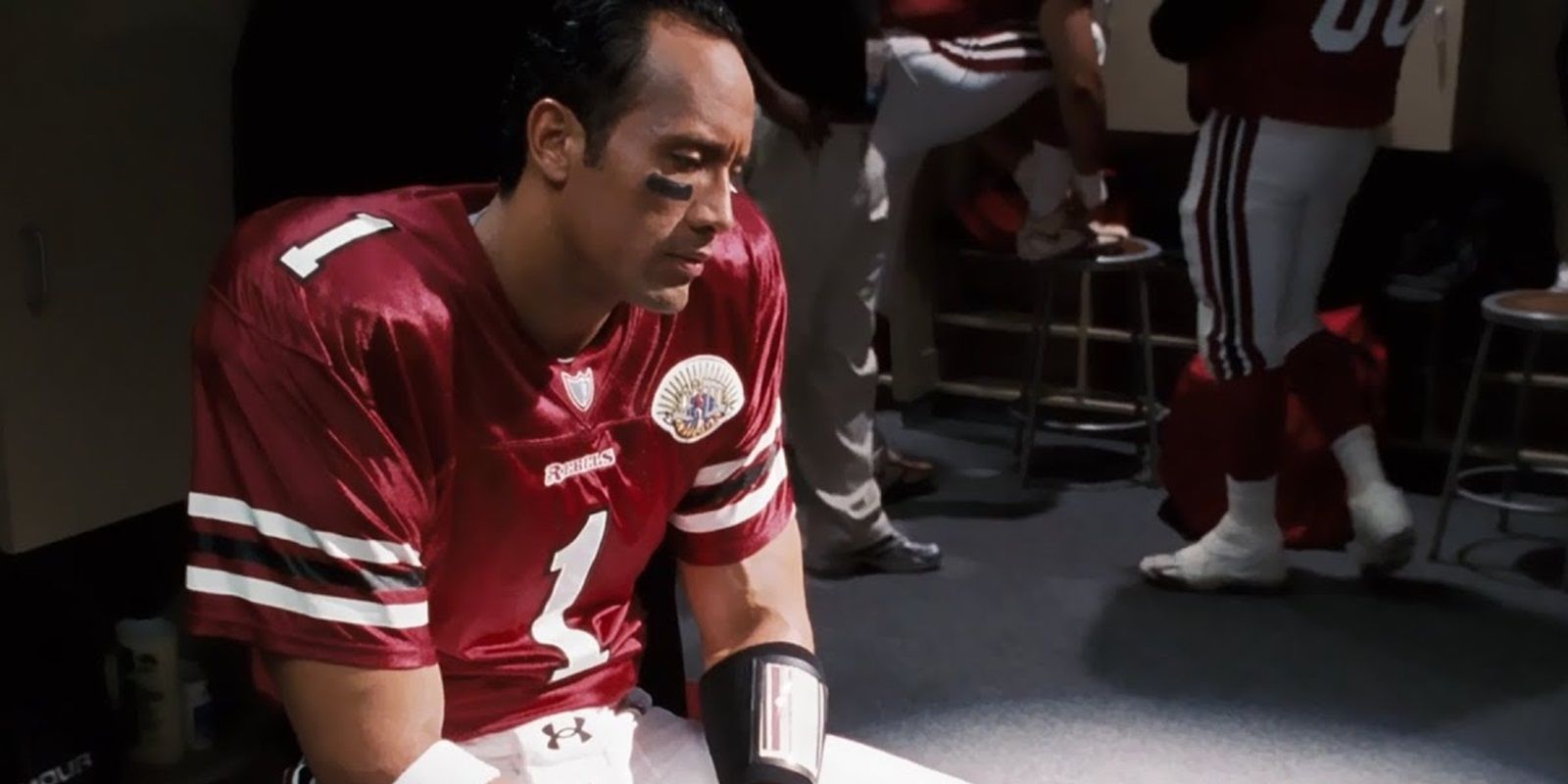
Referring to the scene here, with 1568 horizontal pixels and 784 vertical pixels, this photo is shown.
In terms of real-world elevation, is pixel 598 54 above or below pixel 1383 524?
above

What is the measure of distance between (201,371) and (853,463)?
78.5 inches

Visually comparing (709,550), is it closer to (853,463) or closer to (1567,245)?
(853,463)

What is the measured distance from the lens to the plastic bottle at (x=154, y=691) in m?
2.06

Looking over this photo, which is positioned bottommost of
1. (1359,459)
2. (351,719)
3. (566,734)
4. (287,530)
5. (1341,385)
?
(1359,459)

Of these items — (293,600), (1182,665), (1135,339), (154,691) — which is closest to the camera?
(293,600)

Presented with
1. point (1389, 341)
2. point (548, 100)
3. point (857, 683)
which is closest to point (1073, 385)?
point (1389, 341)

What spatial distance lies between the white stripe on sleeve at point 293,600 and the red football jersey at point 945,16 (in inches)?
86.7

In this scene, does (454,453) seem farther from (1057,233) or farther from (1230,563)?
(1057,233)

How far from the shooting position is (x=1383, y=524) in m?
3.01

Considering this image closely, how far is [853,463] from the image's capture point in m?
3.08

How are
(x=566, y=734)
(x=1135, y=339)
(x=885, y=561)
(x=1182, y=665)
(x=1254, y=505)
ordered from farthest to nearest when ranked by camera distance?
1. (x=1135, y=339)
2. (x=885, y=561)
3. (x=1254, y=505)
4. (x=1182, y=665)
5. (x=566, y=734)

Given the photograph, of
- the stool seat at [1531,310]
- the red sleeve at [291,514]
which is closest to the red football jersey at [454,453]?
the red sleeve at [291,514]

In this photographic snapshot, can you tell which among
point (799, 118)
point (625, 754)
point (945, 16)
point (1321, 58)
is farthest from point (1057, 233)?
point (625, 754)

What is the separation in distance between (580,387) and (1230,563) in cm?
210
